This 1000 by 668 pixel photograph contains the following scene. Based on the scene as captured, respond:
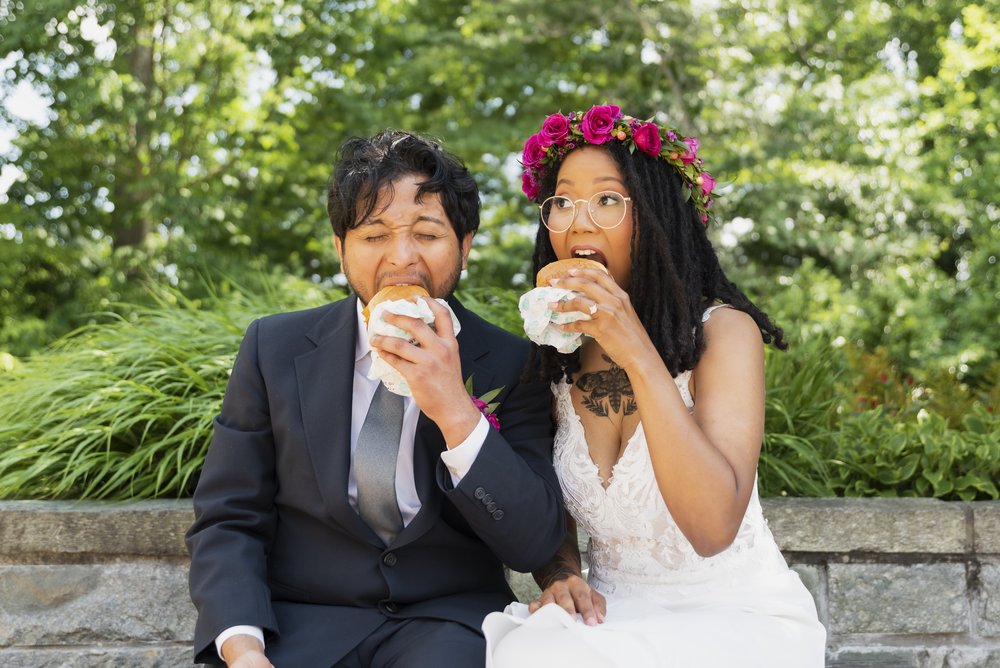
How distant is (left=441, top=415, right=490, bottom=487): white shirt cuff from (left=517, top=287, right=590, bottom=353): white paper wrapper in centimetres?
30

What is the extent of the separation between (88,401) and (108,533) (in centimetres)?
87

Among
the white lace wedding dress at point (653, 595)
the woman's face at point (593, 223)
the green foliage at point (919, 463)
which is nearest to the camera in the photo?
the white lace wedding dress at point (653, 595)

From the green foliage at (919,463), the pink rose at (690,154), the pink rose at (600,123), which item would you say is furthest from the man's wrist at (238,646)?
the green foliage at (919,463)

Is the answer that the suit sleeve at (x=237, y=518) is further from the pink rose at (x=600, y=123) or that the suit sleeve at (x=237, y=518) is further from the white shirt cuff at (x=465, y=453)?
the pink rose at (x=600, y=123)

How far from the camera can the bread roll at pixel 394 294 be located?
102 inches

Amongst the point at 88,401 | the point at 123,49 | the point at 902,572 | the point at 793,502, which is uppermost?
the point at 123,49

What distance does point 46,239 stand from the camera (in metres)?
13.0

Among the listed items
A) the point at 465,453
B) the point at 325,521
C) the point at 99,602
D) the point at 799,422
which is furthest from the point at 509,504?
the point at 799,422

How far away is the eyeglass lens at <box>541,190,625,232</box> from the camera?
2863 mm

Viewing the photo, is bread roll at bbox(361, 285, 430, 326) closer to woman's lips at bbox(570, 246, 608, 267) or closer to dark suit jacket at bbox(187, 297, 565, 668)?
dark suit jacket at bbox(187, 297, 565, 668)

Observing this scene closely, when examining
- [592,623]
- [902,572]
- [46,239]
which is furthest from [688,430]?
[46,239]

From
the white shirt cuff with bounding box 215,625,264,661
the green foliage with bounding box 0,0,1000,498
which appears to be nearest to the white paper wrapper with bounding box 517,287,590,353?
the white shirt cuff with bounding box 215,625,264,661

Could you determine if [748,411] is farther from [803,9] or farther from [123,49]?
[803,9]

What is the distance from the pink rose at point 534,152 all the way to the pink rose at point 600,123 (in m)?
0.18
